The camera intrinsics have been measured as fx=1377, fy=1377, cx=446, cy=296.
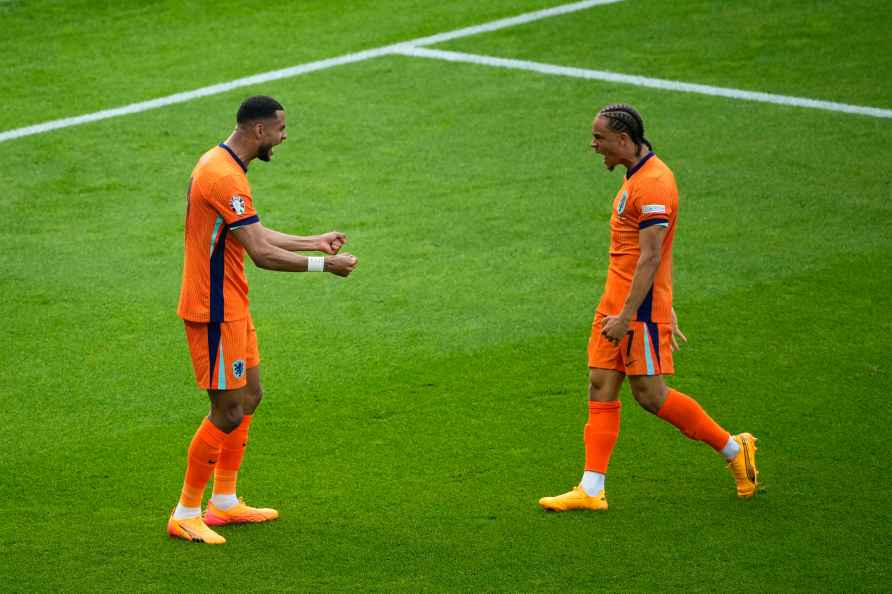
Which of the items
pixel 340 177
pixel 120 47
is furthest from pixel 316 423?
pixel 120 47

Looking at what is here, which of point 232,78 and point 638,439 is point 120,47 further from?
point 638,439

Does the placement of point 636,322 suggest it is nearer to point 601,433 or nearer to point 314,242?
point 601,433

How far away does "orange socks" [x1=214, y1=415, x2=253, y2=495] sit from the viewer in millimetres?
7352

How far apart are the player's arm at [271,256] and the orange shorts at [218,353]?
39 cm

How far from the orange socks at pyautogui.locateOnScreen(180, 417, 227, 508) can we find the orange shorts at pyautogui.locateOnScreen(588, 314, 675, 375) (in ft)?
6.88

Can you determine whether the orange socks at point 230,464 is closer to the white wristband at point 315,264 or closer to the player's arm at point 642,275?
the white wristband at point 315,264

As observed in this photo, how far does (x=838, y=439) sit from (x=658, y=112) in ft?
24.3

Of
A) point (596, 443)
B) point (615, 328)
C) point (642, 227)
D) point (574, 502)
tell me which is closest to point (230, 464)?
point (574, 502)

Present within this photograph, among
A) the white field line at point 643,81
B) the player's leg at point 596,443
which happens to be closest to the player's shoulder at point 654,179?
the player's leg at point 596,443

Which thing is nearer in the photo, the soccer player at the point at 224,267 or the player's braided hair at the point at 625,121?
the soccer player at the point at 224,267

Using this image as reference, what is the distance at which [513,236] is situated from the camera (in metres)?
12.0

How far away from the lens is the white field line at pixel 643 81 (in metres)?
15.2

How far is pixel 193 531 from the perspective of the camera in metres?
7.16

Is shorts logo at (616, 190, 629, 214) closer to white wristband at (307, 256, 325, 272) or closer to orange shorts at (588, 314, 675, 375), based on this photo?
orange shorts at (588, 314, 675, 375)
